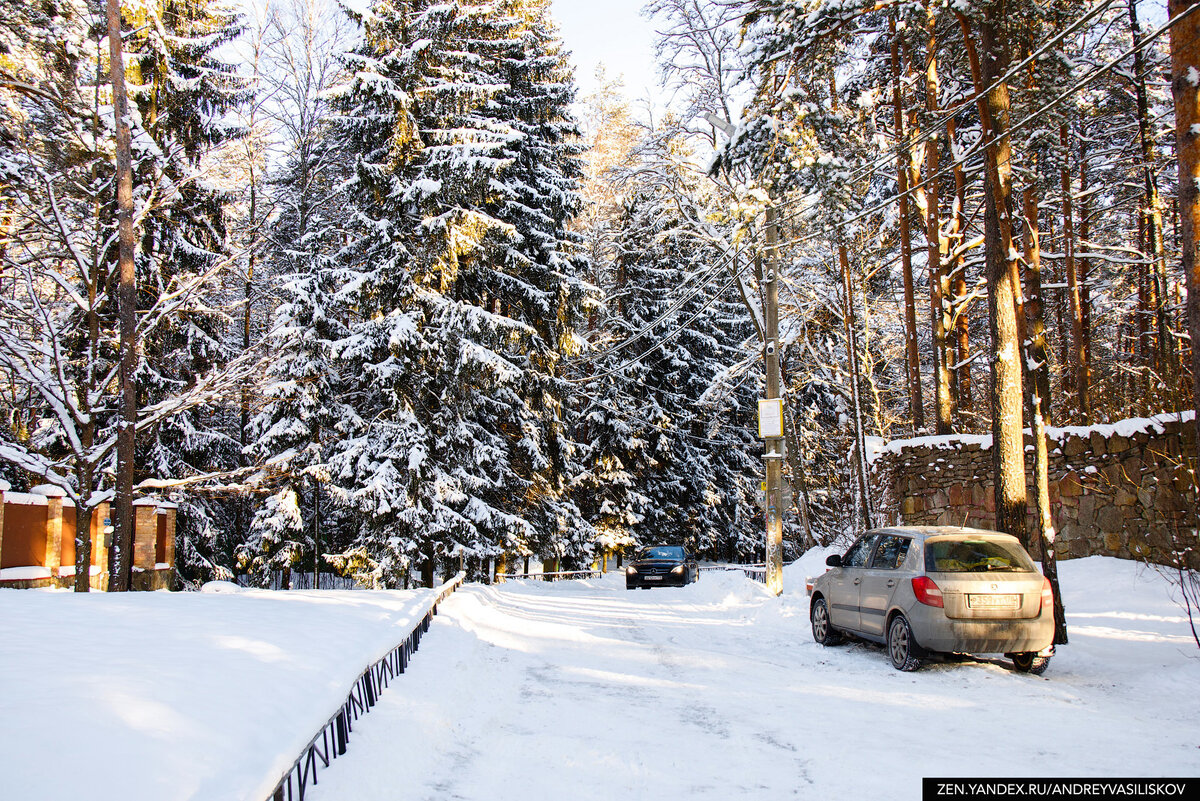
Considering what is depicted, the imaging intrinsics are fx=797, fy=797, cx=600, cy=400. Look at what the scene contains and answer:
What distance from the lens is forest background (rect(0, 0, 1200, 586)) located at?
44.7 ft

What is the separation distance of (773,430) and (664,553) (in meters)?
7.46

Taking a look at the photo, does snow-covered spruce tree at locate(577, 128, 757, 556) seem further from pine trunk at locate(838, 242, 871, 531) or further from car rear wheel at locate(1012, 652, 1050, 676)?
car rear wheel at locate(1012, 652, 1050, 676)

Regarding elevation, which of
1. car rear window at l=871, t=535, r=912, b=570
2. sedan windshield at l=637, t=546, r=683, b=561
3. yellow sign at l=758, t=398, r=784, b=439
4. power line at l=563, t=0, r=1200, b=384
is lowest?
sedan windshield at l=637, t=546, r=683, b=561

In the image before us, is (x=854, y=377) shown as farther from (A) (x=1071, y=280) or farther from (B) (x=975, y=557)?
(B) (x=975, y=557)

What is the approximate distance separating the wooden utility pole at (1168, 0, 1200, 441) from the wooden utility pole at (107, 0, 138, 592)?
16133 mm

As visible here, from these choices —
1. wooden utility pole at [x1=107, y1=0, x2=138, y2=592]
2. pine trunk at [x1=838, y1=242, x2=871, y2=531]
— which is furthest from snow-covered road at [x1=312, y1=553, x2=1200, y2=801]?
pine trunk at [x1=838, y1=242, x2=871, y2=531]

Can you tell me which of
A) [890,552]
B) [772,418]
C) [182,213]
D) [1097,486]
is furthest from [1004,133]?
[182,213]

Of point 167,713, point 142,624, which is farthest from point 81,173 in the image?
point 167,713

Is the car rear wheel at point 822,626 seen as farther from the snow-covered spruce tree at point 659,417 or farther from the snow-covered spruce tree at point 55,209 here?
the snow-covered spruce tree at point 659,417

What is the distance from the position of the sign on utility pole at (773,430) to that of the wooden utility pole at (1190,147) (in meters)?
11.1

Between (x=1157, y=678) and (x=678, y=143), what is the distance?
61.8ft

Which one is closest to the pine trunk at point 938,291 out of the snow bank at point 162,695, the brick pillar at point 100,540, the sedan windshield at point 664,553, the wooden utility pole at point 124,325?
the sedan windshield at point 664,553

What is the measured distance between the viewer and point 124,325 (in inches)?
588

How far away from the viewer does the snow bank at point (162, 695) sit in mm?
3203
